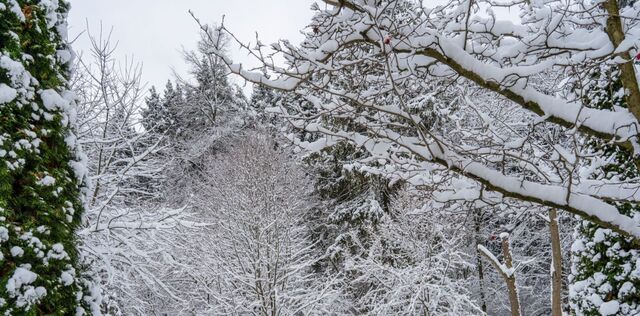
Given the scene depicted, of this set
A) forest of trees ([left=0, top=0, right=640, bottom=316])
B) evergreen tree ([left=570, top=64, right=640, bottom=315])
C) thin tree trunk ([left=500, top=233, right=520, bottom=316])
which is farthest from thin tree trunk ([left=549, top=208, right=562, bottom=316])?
evergreen tree ([left=570, top=64, right=640, bottom=315])

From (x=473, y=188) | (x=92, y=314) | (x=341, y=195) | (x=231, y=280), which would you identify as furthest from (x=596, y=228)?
(x=341, y=195)

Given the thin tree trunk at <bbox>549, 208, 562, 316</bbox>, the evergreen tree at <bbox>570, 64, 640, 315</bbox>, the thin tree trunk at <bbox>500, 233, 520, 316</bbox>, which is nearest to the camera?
the evergreen tree at <bbox>570, 64, 640, 315</bbox>

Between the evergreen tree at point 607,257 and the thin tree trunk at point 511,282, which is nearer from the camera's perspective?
the evergreen tree at point 607,257

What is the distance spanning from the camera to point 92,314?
3465 millimetres

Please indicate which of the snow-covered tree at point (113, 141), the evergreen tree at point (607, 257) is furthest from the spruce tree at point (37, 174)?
the evergreen tree at point (607, 257)

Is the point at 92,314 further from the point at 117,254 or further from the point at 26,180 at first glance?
the point at 117,254

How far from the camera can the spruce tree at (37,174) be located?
287cm

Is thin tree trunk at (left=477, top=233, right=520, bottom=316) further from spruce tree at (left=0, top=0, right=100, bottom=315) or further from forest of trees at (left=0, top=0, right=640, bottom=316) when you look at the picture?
spruce tree at (left=0, top=0, right=100, bottom=315)

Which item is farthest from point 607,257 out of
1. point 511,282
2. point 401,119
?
point 511,282

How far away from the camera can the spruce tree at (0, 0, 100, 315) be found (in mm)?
2869

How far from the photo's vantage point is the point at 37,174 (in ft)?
10.3

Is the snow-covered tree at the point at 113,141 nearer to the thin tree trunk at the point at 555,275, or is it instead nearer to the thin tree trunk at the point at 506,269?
the thin tree trunk at the point at 506,269

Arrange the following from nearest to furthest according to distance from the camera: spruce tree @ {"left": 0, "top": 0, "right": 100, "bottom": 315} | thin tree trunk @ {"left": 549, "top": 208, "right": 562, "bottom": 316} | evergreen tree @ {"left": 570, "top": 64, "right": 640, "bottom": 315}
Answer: spruce tree @ {"left": 0, "top": 0, "right": 100, "bottom": 315}
evergreen tree @ {"left": 570, "top": 64, "right": 640, "bottom": 315}
thin tree trunk @ {"left": 549, "top": 208, "right": 562, "bottom": 316}

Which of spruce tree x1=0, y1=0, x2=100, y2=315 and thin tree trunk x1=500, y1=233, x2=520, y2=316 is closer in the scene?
spruce tree x1=0, y1=0, x2=100, y2=315
